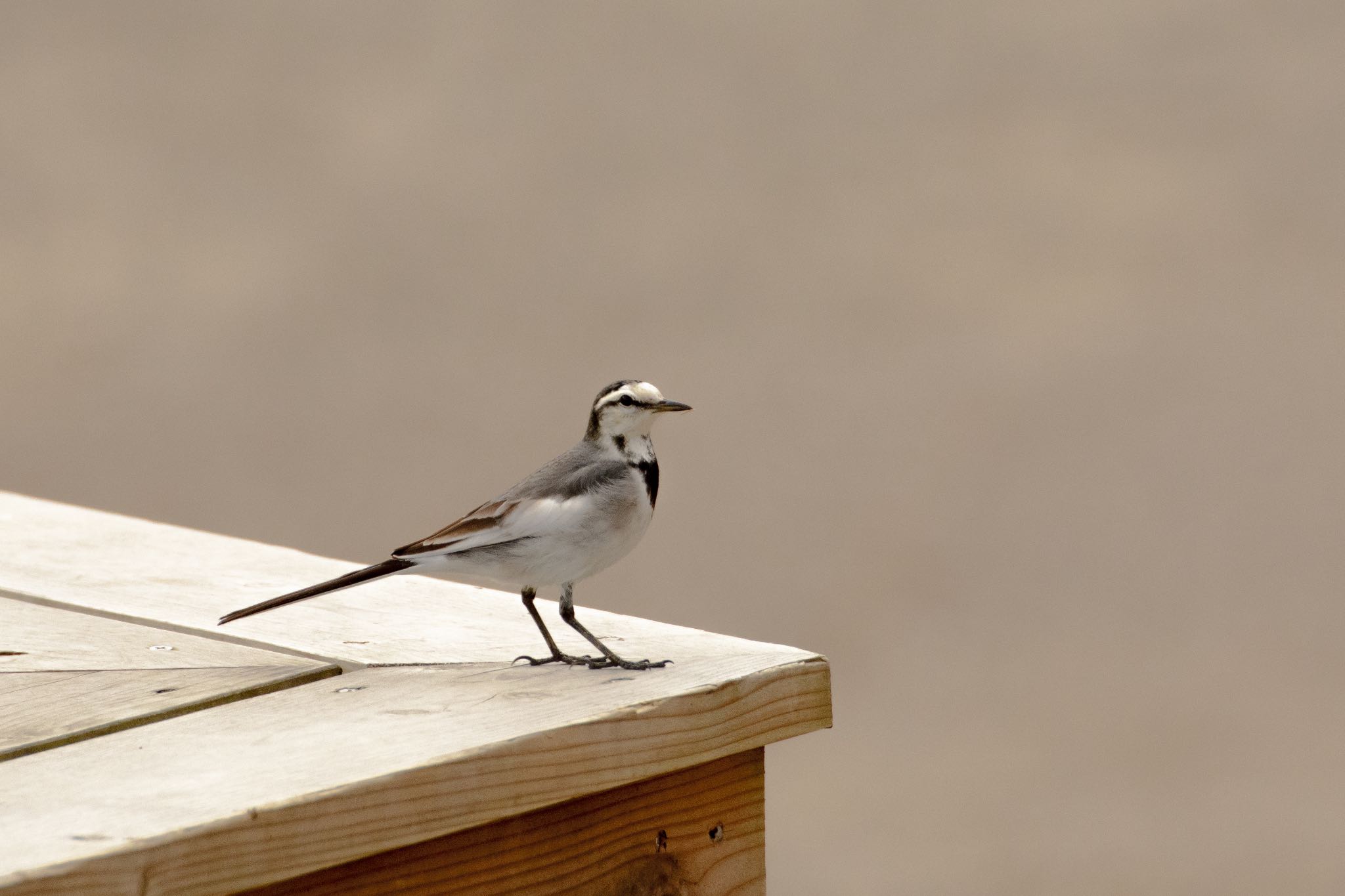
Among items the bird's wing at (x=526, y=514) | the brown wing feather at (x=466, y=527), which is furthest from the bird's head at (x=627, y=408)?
the brown wing feather at (x=466, y=527)

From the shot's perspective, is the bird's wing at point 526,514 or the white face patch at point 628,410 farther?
the white face patch at point 628,410

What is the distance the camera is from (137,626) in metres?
2.92

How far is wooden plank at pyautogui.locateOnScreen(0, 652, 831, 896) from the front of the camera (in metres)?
1.80

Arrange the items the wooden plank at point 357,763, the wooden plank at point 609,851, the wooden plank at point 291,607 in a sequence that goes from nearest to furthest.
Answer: the wooden plank at point 357,763 → the wooden plank at point 609,851 → the wooden plank at point 291,607

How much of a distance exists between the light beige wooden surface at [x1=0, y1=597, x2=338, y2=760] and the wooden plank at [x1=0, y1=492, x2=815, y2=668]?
0.25ft

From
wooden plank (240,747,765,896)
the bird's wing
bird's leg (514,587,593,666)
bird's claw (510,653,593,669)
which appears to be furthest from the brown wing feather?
wooden plank (240,747,765,896)

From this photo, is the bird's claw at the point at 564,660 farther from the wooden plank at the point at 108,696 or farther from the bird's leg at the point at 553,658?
Result: the wooden plank at the point at 108,696

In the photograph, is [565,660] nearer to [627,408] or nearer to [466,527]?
[466,527]

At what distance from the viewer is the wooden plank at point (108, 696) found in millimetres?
2262

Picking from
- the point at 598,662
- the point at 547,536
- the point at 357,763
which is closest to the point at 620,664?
the point at 598,662

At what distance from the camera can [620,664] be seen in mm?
2656

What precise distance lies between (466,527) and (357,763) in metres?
0.87

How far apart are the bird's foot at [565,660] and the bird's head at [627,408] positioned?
0.46 meters

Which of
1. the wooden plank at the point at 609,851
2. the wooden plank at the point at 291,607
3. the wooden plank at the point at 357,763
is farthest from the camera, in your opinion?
the wooden plank at the point at 291,607
